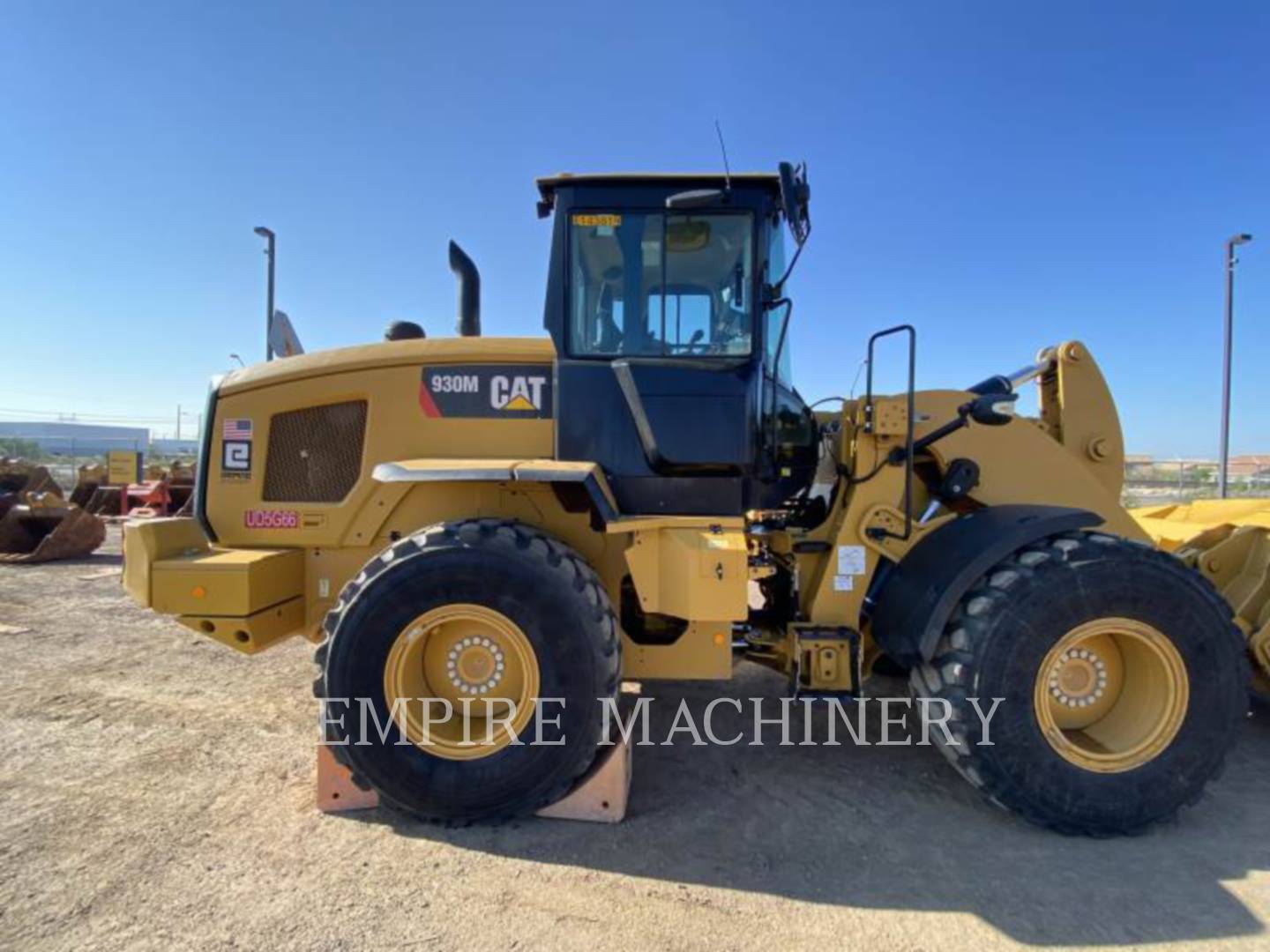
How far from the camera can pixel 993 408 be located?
3701 millimetres

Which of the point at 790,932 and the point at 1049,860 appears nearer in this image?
the point at 790,932

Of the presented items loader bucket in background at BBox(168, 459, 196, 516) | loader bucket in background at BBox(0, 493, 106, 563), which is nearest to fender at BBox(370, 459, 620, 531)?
loader bucket in background at BBox(0, 493, 106, 563)

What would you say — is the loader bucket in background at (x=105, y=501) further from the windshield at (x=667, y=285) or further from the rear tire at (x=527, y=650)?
the windshield at (x=667, y=285)

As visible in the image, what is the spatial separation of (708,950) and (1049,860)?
62.3 inches

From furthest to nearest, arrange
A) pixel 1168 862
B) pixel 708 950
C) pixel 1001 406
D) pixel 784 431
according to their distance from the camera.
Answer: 1. pixel 784 431
2. pixel 1001 406
3. pixel 1168 862
4. pixel 708 950

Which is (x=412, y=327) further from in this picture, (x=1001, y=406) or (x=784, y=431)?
(x=1001, y=406)

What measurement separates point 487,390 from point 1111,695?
3462 mm

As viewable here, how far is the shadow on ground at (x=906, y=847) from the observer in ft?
8.85

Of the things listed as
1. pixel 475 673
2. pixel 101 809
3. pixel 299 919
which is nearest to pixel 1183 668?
pixel 475 673

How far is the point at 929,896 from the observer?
9.09ft

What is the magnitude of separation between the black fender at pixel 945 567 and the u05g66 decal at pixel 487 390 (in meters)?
2.02

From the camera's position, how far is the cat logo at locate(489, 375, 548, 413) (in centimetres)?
373

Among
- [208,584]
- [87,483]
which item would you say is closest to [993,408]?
[208,584]

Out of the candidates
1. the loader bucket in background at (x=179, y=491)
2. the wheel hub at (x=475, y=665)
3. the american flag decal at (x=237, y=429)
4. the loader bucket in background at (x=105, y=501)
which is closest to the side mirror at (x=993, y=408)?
the wheel hub at (x=475, y=665)
